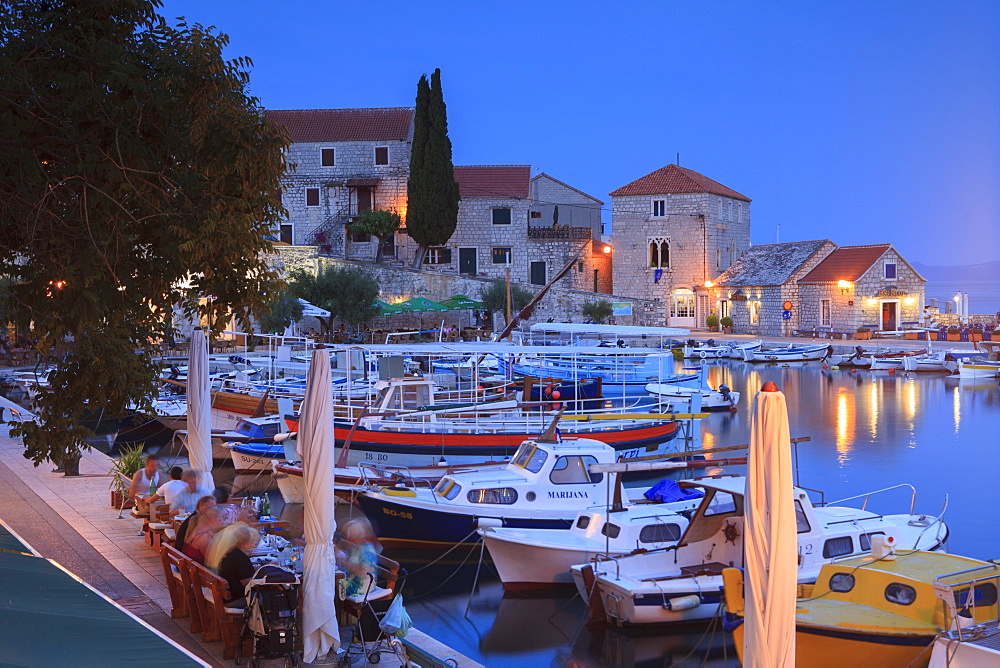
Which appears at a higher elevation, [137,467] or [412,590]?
[137,467]

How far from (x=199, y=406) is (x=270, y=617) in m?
4.82

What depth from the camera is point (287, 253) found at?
50438mm

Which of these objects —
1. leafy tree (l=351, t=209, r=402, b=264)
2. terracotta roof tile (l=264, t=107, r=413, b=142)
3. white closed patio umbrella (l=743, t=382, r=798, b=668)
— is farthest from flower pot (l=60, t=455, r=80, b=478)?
terracotta roof tile (l=264, t=107, r=413, b=142)

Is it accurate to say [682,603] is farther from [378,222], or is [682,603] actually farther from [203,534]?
[378,222]

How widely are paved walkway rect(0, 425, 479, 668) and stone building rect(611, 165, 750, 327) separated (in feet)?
144

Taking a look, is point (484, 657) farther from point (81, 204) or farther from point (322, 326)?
point (322, 326)

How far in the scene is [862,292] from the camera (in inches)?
2046

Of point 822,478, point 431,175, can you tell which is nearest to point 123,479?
point 822,478

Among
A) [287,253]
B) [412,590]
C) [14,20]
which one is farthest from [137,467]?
[287,253]

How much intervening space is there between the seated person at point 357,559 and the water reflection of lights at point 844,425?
17772mm

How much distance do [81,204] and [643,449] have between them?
48.2 feet

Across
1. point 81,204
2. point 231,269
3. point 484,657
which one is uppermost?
point 81,204

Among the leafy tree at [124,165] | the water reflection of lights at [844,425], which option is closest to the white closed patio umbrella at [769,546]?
the leafy tree at [124,165]

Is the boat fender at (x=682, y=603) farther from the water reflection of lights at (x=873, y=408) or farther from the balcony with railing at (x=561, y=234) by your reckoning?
the balcony with railing at (x=561, y=234)
